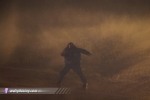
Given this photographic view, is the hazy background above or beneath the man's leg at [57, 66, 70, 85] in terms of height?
above

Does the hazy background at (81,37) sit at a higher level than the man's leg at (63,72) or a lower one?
higher

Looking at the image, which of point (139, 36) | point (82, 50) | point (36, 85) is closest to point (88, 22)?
point (82, 50)

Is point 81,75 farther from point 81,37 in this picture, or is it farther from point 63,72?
point 81,37

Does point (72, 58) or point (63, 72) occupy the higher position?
point (72, 58)

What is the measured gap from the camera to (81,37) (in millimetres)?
3119

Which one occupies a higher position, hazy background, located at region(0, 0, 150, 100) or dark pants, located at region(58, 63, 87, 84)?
hazy background, located at region(0, 0, 150, 100)

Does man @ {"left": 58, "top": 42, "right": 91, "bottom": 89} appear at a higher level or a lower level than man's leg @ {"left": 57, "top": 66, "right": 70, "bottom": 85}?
higher

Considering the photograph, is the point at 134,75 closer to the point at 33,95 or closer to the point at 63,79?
the point at 63,79

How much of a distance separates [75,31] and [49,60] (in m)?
0.43

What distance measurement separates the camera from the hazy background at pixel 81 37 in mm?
3088

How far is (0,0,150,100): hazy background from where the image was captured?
3.09 metres

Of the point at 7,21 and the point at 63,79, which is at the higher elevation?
the point at 7,21

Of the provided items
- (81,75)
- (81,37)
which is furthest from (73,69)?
(81,37)

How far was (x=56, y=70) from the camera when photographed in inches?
122
